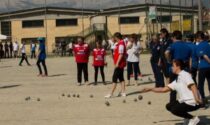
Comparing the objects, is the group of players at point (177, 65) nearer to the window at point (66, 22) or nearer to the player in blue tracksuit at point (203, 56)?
the player in blue tracksuit at point (203, 56)

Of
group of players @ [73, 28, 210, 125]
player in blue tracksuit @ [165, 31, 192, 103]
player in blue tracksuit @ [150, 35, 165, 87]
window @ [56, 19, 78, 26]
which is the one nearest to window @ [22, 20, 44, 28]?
window @ [56, 19, 78, 26]

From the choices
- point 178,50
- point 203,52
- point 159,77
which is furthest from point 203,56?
point 159,77

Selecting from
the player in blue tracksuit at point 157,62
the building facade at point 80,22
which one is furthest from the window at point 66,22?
the player in blue tracksuit at point 157,62

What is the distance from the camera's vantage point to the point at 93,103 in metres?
13.9

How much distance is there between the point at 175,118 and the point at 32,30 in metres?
56.4

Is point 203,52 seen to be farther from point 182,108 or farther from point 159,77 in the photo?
point 159,77

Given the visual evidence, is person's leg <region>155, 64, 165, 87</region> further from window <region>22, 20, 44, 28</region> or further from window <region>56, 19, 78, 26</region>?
window <region>22, 20, 44, 28</region>

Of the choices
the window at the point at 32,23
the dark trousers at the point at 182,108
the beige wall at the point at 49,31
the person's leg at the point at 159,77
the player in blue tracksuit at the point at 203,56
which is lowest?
the dark trousers at the point at 182,108

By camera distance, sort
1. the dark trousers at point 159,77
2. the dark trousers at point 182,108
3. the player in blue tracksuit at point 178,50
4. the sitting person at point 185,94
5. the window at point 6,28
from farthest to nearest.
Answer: the window at point 6,28 → the dark trousers at point 159,77 → the player in blue tracksuit at point 178,50 → the dark trousers at point 182,108 → the sitting person at point 185,94

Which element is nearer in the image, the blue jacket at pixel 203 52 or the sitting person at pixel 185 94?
the sitting person at pixel 185 94

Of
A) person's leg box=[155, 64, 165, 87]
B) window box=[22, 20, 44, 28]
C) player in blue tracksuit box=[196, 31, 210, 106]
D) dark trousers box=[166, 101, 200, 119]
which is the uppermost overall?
window box=[22, 20, 44, 28]

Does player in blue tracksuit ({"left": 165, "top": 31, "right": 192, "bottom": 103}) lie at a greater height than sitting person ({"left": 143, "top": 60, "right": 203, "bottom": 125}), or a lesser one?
greater

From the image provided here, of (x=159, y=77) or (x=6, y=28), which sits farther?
(x=6, y=28)

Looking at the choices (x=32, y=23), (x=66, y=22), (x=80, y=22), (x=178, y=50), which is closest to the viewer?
(x=178, y=50)
